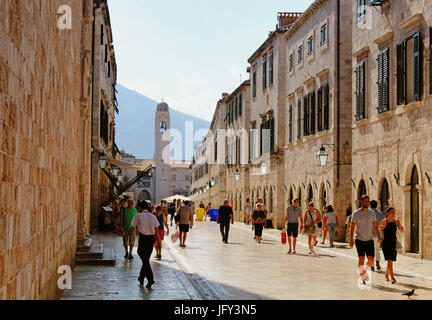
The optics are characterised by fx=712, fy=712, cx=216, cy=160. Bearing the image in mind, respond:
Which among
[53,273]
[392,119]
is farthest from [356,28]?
[53,273]

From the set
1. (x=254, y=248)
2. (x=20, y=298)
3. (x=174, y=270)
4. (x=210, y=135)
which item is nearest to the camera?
(x=20, y=298)

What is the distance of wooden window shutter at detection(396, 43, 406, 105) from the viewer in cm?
2050

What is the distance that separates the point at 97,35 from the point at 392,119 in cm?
1580

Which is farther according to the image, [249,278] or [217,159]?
[217,159]

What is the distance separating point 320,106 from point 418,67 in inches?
413

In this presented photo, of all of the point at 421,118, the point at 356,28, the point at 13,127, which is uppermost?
the point at 356,28

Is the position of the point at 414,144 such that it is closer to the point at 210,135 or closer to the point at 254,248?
the point at 254,248

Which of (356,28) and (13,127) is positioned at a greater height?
(356,28)

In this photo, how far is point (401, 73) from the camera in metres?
20.6

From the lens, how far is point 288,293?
478 inches

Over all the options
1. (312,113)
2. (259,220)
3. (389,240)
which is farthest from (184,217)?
(389,240)

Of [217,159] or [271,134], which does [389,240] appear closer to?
[271,134]

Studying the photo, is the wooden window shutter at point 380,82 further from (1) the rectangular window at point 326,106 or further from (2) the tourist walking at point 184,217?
Result: (2) the tourist walking at point 184,217

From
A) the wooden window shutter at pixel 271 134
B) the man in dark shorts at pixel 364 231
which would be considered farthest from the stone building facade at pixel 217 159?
the man in dark shorts at pixel 364 231
